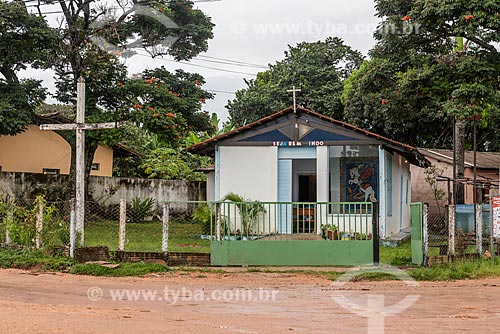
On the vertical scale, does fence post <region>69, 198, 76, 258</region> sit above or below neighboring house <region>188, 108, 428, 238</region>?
below

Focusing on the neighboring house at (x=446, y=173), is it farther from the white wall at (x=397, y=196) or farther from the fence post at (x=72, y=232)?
the fence post at (x=72, y=232)

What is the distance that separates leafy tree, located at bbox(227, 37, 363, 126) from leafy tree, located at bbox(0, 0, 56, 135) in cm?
1652

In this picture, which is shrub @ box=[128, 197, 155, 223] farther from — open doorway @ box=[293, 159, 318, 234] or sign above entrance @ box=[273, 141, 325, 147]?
sign above entrance @ box=[273, 141, 325, 147]

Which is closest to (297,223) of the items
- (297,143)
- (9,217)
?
(297,143)

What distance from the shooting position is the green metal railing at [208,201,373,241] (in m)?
15.0

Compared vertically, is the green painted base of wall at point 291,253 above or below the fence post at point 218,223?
below

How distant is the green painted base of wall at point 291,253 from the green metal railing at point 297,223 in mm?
163

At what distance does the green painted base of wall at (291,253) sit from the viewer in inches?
582

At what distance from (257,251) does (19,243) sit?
5.55 metres

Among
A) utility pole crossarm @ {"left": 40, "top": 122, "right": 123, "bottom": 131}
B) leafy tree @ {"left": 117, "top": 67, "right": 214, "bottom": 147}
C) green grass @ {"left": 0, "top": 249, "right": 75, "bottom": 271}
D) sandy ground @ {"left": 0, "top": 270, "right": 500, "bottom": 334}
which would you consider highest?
leafy tree @ {"left": 117, "top": 67, "right": 214, "bottom": 147}

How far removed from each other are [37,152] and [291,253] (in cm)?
1739

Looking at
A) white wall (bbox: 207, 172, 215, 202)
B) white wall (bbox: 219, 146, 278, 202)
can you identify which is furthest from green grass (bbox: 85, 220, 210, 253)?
white wall (bbox: 219, 146, 278, 202)

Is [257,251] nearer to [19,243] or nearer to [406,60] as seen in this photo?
[19,243]

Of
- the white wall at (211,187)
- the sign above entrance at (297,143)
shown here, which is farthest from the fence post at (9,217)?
the white wall at (211,187)
